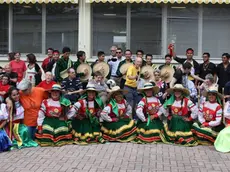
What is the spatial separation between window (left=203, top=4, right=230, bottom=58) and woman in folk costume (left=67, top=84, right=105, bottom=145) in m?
5.68

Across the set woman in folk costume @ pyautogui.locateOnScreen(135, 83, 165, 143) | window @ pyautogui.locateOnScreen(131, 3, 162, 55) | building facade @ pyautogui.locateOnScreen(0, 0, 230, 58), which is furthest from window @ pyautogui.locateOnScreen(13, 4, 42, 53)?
woman in folk costume @ pyautogui.locateOnScreen(135, 83, 165, 143)

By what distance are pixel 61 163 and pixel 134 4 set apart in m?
7.36

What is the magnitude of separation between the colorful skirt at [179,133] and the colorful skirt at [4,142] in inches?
119

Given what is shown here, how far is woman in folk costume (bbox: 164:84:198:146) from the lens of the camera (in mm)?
8844

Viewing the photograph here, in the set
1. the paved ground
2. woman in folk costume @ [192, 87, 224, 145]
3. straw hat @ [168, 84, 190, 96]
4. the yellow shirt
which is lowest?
the paved ground

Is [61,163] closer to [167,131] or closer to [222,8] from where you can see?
[167,131]

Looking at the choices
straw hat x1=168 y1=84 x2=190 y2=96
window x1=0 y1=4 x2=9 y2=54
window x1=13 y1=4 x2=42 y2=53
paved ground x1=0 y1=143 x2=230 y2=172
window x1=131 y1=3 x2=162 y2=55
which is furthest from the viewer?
window x1=0 y1=4 x2=9 y2=54

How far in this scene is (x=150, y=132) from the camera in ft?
29.5

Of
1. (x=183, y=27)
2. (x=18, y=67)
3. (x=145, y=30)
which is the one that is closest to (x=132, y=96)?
(x=18, y=67)

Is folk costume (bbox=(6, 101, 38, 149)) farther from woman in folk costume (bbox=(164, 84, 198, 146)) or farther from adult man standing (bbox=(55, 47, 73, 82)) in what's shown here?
woman in folk costume (bbox=(164, 84, 198, 146))

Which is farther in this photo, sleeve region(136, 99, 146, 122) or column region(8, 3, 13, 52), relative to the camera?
column region(8, 3, 13, 52)

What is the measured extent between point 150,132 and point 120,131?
0.60 meters

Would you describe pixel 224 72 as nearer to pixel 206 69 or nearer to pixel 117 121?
pixel 206 69

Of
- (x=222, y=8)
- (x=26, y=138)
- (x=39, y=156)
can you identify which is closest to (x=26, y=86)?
(x=26, y=138)
